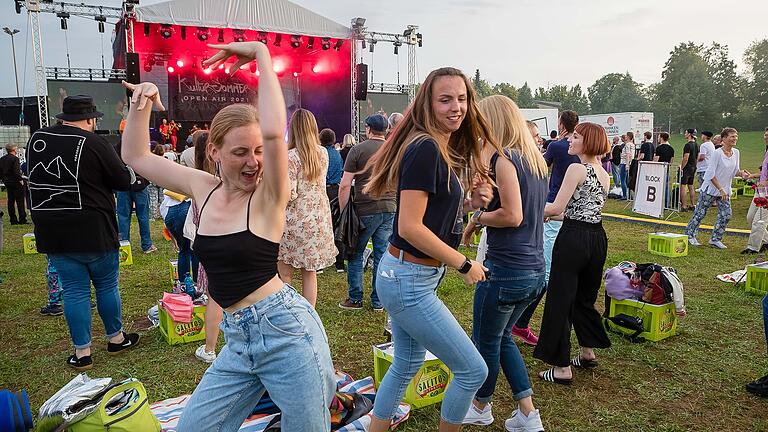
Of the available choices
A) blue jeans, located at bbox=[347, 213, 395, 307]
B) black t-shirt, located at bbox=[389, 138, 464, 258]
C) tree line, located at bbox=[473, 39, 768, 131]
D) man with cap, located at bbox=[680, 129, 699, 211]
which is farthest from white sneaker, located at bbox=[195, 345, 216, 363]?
tree line, located at bbox=[473, 39, 768, 131]

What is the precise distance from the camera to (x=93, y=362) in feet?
13.6

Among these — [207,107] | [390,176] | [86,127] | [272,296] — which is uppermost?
[207,107]

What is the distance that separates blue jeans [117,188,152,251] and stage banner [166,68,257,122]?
1139 cm

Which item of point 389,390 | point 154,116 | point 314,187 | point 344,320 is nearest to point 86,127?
point 314,187

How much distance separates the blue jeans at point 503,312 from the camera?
8.96 feet

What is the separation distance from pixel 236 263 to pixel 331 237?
9.15ft

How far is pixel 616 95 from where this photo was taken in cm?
8156

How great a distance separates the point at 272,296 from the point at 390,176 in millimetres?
784

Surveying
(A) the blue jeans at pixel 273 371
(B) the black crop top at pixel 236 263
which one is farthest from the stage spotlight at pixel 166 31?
(A) the blue jeans at pixel 273 371

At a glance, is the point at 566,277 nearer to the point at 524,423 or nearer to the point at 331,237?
the point at 524,423

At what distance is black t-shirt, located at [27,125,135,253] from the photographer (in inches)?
146

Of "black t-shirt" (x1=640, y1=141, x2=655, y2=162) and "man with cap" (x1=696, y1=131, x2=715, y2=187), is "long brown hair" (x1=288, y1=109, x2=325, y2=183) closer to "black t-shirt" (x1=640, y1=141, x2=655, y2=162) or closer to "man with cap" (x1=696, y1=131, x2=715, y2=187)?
"man with cap" (x1=696, y1=131, x2=715, y2=187)

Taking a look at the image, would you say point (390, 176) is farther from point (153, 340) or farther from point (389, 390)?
point (153, 340)

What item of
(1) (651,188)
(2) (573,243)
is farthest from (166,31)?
(2) (573,243)
